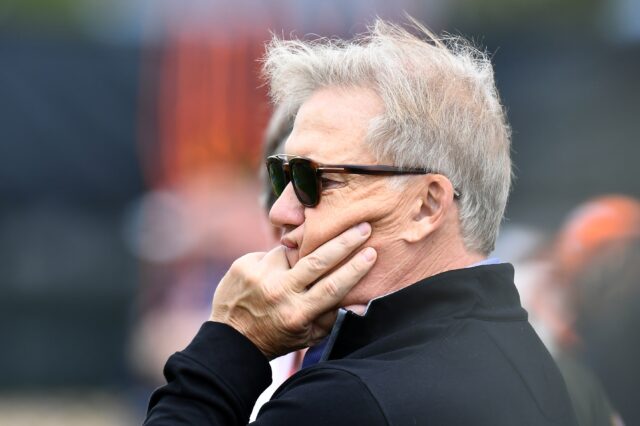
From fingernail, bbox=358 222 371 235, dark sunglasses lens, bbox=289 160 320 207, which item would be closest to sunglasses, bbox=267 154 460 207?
dark sunglasses lens, bbox=289 160 320 207

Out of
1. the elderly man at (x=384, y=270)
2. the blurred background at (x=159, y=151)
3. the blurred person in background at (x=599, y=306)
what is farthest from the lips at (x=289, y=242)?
the blurred background at (x=159, y=151)

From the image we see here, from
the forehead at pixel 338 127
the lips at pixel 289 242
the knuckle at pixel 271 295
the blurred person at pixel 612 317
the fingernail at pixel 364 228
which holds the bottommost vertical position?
the blurred person at pixel 612 317

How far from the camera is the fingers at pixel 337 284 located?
1.90 metres

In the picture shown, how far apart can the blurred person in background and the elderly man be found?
1605 millimetres

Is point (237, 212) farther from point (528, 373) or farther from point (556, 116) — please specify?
point (528, 373)

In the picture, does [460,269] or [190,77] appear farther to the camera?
[190,77]

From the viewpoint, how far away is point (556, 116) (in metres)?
7.53

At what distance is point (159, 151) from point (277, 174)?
6060mm

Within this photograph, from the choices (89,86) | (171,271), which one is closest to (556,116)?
(171,271)

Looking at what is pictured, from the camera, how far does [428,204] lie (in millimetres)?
1947

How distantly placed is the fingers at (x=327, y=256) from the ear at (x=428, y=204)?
0.31 feet

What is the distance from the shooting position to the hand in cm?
190

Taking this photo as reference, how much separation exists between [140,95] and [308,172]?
6.60 meters

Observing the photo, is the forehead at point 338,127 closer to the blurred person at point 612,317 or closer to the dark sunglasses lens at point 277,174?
the dark sunglasses lens at point 277,174
